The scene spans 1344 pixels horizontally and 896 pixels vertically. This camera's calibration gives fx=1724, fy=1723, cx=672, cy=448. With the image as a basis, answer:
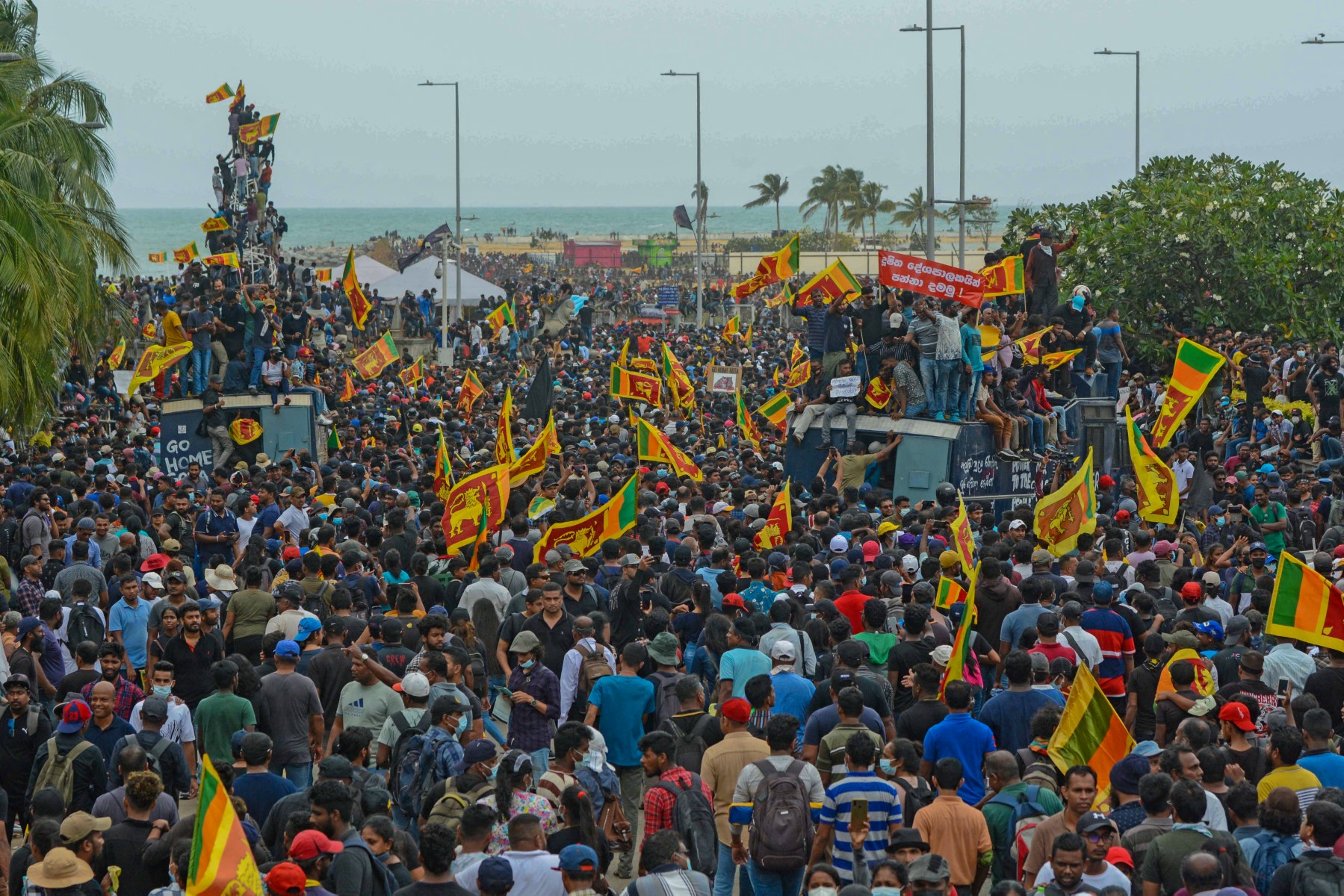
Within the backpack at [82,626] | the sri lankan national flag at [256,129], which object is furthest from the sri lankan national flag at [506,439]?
the sri lankan national flag at [256,129]

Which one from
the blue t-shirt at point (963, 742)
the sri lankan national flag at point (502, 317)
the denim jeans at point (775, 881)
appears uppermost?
the sri lankan national flag at point (502, 317)

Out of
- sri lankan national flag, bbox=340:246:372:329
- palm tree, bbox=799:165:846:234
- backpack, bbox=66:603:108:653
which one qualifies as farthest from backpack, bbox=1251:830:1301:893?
palm tree, bbox=799:165:846:234

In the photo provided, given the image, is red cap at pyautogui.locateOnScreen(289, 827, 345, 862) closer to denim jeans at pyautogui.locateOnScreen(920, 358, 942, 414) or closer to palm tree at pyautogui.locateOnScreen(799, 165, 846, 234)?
denim jeans at pyautogui.locateOnScreen(920, 358, 942, 414)

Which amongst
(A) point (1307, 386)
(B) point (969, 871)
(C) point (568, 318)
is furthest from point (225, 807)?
(C) point (568, 318)

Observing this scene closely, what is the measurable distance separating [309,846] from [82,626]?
4910 mm

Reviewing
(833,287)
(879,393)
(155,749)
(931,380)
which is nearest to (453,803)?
(155,749)

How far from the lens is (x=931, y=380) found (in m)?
18.9

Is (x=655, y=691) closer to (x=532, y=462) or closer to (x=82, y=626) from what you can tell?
(x=82, y=626)

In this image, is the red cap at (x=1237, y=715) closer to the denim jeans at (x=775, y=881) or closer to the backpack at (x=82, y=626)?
the denim jeans at (x=775, y=881)

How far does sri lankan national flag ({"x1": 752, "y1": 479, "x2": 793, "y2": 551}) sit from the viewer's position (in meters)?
14.0

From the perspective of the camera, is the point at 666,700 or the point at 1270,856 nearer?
the point at 1270,856

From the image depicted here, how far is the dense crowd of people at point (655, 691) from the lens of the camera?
699cm

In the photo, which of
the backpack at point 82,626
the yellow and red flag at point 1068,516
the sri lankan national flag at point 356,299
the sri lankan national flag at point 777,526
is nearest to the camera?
the backpack at point 82,626

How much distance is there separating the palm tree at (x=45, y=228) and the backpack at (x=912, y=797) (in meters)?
13.4
